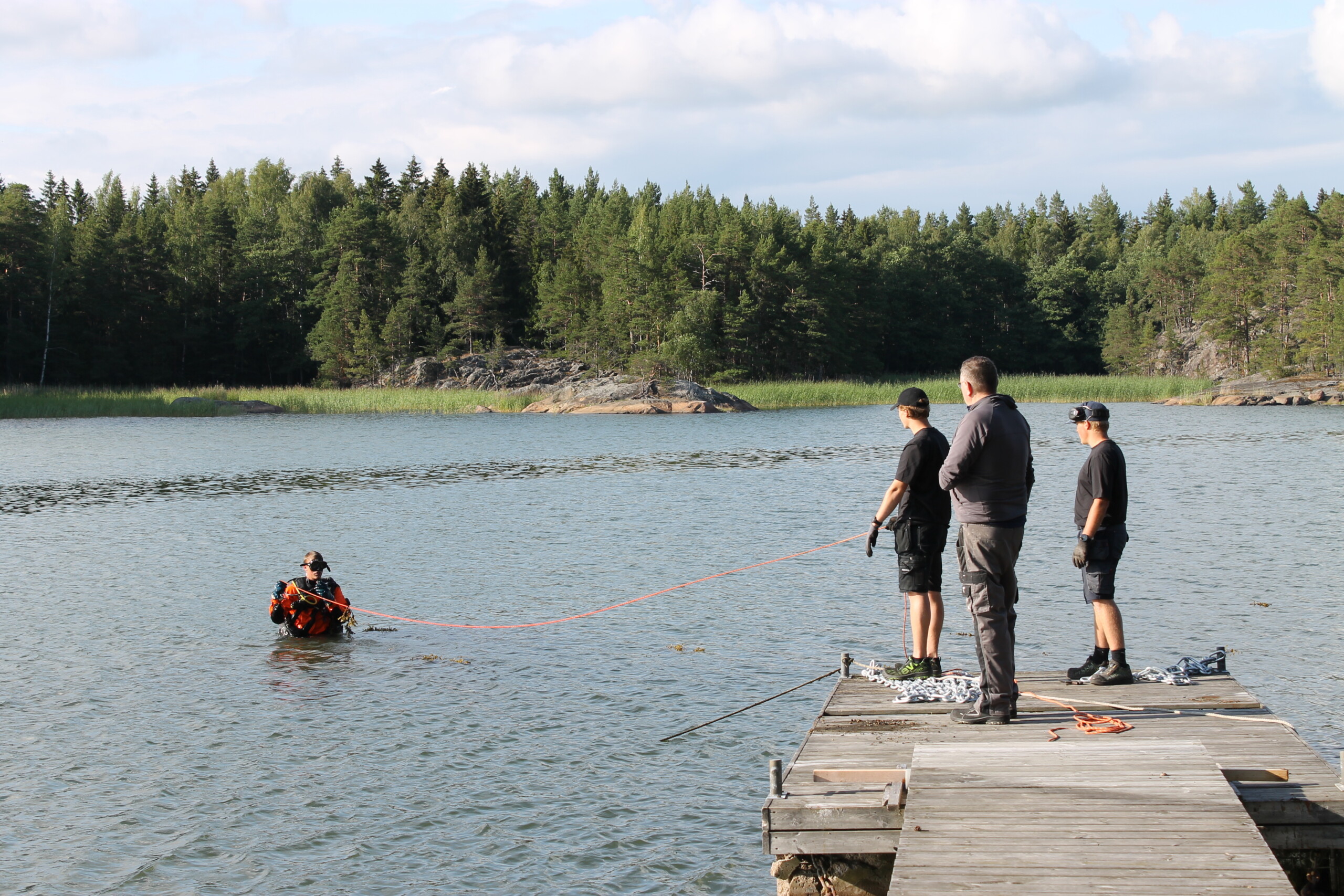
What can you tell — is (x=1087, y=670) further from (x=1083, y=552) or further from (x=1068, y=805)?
(x=1068, y=805)

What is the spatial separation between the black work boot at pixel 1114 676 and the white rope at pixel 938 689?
2.63ft

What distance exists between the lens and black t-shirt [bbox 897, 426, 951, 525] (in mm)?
7871

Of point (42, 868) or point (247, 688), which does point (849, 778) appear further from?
point (247, 688)

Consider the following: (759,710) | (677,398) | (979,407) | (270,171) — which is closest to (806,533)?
(759,710)

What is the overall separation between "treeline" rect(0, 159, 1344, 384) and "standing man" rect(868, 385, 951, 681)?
70.0 m

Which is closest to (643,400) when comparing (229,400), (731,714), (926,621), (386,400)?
(386,400)

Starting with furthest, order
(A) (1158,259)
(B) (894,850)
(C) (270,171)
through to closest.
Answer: (C) (270,171)
(A) (1158,259)
(B) (894,850)

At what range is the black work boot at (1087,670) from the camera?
25.8 feet

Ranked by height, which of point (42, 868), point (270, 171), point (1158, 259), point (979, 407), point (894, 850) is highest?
point (270, 171)

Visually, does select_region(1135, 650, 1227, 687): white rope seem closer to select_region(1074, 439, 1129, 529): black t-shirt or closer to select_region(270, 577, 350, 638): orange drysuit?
select_region(1074, 439, 1129, 529): black t-shirt

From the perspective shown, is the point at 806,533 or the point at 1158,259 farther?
the point at 1158,259

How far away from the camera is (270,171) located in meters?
119

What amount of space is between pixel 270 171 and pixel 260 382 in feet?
127

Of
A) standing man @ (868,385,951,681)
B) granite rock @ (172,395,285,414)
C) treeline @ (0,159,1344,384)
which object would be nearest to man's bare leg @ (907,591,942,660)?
standing man @ (868,385,951,681)
